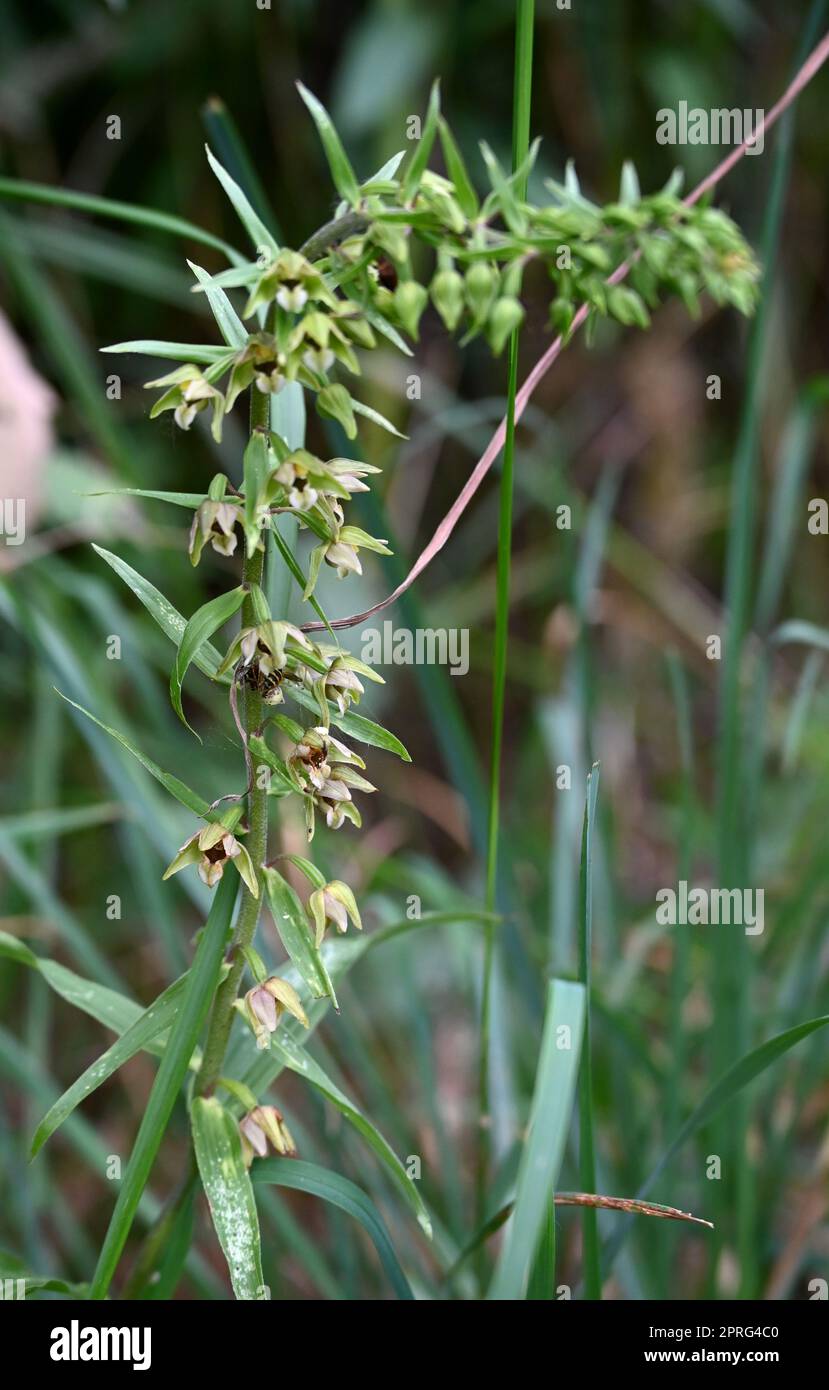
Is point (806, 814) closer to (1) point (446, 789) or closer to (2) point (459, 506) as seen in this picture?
(1) point (446, 789)

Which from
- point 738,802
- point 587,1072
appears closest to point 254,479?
point 587,1072

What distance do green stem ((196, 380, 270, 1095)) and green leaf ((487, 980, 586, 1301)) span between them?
0.46ft

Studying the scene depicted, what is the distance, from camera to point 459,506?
1.83 ft

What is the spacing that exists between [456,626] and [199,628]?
130 centimetres

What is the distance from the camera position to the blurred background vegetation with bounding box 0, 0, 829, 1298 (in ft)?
3.10

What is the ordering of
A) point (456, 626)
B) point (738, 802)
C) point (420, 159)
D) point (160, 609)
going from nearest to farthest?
point (420, 159) → point (160, 609) → point (738, 802) → point (456, 626)

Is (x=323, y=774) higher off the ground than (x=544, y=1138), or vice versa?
(x=323, y=774)

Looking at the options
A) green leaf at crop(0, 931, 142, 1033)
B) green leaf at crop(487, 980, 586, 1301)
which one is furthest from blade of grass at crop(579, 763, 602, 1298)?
green leaf at crop(0, 931, 142, 1033)

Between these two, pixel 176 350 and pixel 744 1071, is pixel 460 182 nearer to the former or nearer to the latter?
pixel 176 350

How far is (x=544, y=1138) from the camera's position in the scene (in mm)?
486

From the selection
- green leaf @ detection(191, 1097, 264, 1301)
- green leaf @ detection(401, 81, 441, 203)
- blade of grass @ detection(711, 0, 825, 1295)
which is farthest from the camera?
blade of grass @ detection(711, 0, 825, 1295)

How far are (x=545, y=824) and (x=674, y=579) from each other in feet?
1.79

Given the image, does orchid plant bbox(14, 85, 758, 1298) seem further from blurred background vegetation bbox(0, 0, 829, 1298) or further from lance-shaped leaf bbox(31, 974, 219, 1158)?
blurred background vegetation bbox(0, 0, 829, 1298)

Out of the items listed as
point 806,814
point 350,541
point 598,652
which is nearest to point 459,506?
point 350,541
